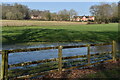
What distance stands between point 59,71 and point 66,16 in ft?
321

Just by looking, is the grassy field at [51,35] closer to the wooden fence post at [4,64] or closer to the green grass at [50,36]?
the green grass at [50,36]

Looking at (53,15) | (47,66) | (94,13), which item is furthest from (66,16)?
(47,66)

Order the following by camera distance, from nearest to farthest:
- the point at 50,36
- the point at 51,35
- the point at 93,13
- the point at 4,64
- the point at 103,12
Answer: the point at 4,64 < the point at 50,36 < the point at 51,35 < the point at 103,12 < the point at 93,13

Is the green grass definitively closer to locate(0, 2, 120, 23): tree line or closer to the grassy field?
the grassy field

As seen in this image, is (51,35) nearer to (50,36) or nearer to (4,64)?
(50,36)

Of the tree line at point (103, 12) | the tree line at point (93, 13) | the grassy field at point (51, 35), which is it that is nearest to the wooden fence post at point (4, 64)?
the grassy field at point (51, 35)

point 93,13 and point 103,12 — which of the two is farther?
point 93,13

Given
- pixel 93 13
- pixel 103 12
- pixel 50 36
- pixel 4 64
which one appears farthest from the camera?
pixel 93 13

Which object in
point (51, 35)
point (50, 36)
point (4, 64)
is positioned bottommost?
point (4, 64)

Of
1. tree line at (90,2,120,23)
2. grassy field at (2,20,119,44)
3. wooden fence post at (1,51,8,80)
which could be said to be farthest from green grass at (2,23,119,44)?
tree line at (90,2,120,23)

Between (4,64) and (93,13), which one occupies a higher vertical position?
(93,13)

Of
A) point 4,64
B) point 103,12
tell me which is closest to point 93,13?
point 103,12

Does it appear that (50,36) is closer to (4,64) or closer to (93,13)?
(4,64)

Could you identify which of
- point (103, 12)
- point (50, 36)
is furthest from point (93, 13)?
point (50, 36)
